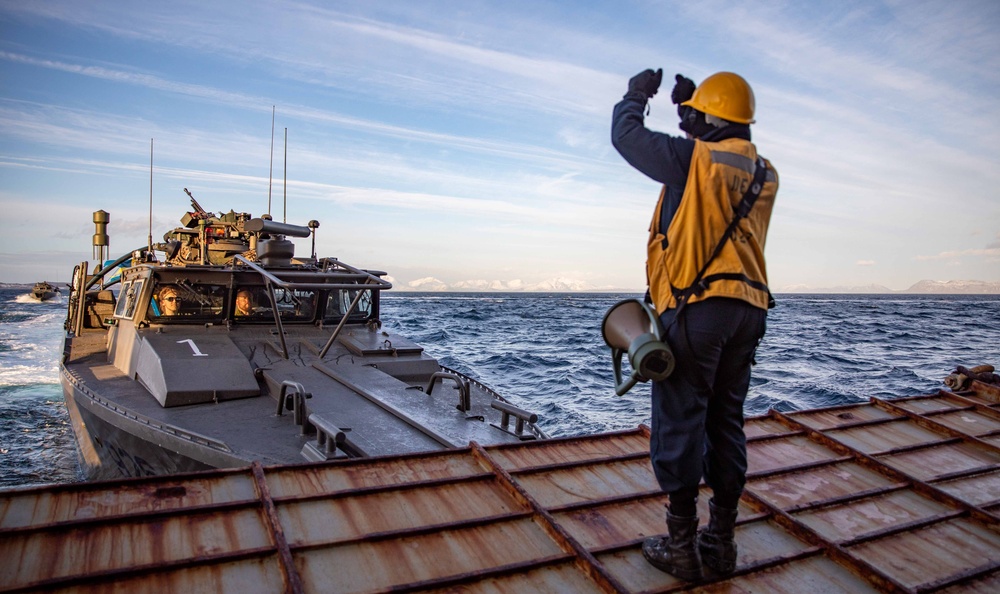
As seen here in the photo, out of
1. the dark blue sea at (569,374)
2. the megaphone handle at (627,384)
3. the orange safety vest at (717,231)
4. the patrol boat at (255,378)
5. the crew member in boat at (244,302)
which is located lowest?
the dark blue sea at (569,374)

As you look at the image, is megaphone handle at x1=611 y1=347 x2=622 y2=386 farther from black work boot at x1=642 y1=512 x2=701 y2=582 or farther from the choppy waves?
the choppy waves

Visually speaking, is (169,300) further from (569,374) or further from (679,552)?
(569,374)

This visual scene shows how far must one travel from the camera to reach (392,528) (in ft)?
10.2

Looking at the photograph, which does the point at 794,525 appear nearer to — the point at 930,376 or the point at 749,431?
the point at 749,431

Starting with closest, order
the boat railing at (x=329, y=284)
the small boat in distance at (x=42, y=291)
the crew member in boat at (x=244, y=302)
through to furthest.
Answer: the boat railing at (x=329, y=284) → the crew member in boat at (x=244, y=302) → the small boat in distance at (x=42, y=291)

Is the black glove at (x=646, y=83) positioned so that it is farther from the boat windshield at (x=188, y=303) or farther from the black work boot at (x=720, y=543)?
the boat windshield at (x=188, y=303)

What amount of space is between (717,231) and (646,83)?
28.4 inches

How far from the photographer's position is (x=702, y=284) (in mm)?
2811

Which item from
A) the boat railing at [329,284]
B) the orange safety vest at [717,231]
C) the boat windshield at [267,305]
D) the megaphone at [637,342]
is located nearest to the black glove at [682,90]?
the orange safety vest at [717,231]

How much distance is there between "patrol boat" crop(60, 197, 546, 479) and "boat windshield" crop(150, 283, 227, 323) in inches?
0.5

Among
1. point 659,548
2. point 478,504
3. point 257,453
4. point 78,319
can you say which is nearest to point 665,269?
point 659,548

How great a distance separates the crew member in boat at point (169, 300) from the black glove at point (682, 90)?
7055 millimetres

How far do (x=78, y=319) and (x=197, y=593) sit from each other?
31.9 feet

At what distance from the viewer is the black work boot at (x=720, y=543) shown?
9.64 ft
